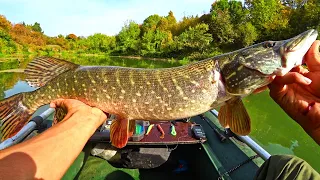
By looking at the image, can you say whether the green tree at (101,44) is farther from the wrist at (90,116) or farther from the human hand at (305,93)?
the human hand at (305,93)

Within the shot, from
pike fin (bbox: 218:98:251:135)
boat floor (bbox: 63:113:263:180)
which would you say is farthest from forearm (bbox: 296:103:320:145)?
boat floor (bbox: 63:113:263:180)

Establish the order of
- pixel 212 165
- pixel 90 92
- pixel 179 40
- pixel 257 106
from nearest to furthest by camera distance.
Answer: pixel 90 92 → pixel 212 165 → pixel 257 106 → pixel 179 40

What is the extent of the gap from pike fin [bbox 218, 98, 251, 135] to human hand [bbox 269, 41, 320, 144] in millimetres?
267

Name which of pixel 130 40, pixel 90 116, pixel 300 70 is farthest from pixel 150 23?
pixel 300 70

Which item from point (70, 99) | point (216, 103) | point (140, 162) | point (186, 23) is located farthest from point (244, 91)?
point (186, 23)

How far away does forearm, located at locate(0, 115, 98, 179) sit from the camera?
0.90m

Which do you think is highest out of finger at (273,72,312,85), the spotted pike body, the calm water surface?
finger at (273,72,312,85)

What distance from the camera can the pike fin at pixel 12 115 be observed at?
188 cm

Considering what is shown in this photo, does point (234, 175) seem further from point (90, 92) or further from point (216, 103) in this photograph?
point (90, 92)

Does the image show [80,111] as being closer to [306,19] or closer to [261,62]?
[261,62]

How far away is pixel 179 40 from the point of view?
30516 mm

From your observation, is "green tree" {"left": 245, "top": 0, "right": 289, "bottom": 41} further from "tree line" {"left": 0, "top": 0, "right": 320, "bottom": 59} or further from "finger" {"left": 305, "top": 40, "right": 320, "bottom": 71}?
"finger" {"left": 305, "top": 40, "right": 320, "bottom": 71}

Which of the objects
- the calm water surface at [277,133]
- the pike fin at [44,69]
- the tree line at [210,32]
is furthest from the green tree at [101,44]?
the pike fin at [44,69]

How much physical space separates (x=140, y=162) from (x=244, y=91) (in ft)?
4.96
